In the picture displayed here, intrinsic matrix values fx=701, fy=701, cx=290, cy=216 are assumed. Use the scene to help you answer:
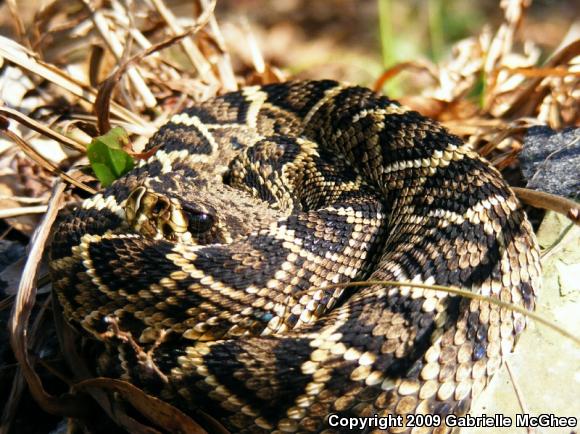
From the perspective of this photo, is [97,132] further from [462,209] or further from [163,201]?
[462,209]

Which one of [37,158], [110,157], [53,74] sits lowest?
[37,158]

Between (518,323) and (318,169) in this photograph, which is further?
(318,169)

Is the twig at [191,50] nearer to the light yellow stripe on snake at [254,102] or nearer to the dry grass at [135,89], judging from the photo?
the dry grass at [135,89]

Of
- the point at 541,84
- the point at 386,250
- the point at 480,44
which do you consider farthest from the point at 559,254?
the point at 480,44

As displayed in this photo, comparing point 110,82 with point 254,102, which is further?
point 254,102

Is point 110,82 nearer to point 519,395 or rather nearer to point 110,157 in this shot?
point 110,157

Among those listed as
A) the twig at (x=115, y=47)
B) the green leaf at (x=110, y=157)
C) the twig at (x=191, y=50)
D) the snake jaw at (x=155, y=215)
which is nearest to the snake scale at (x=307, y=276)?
the snake jaw at (x=155, y=215)

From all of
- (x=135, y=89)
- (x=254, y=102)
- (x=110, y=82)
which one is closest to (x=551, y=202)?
(x=254, y=102)
